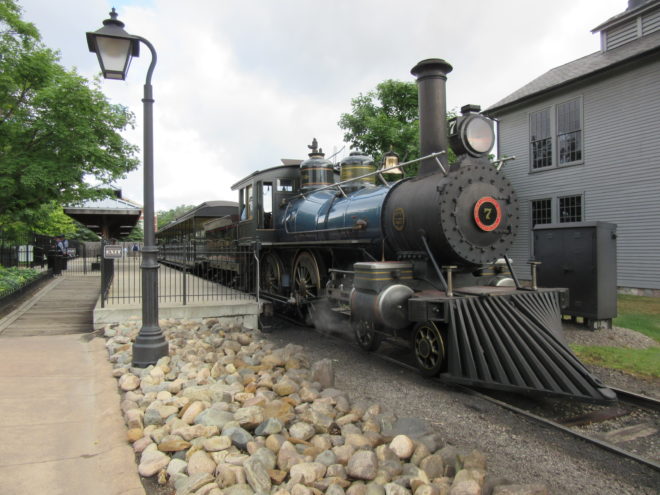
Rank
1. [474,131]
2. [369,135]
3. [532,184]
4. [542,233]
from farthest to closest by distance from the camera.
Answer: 1. [369,135]
2. [532,184]
3. [542,233]
4. [474,131]

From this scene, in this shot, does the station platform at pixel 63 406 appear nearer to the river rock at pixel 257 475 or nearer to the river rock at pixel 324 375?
the river rock at pixel 257 475

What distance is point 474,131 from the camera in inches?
218

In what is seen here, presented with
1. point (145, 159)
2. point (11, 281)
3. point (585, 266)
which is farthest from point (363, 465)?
point (11, 281)

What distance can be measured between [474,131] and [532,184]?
11.2 metres

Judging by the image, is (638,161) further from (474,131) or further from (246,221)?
(246,221)

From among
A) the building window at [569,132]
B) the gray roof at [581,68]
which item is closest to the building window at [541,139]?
the building window at [569,132]

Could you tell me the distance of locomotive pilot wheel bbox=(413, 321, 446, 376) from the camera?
4.95m

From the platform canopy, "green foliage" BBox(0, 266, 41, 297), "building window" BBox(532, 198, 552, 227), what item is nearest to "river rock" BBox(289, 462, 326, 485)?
"green foliage" BBox(0, 266, 41, 297)

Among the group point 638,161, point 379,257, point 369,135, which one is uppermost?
point 369,135

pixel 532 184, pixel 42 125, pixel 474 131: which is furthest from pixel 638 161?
pixel 42 125

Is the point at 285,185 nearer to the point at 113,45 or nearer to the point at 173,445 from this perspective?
the point at 113,45

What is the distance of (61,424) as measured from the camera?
3.55 metres

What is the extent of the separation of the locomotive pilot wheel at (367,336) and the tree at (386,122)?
13234mm

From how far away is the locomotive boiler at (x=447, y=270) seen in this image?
4441mm
